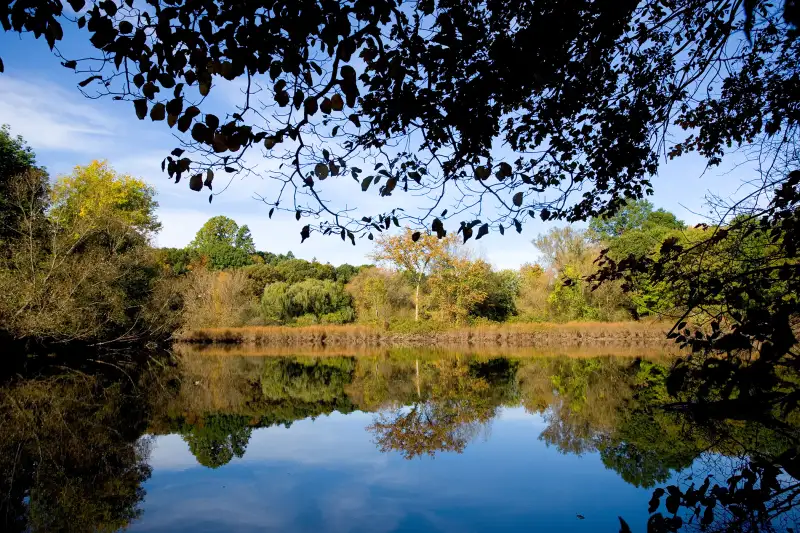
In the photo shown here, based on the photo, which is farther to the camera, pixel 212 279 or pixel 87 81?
pixel 212 279

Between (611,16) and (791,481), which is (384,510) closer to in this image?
(791,481)

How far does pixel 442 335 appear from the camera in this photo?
29.4 metres

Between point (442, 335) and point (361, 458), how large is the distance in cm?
2312

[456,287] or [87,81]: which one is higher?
[456,287]

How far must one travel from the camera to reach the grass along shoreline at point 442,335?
2723 centimetres

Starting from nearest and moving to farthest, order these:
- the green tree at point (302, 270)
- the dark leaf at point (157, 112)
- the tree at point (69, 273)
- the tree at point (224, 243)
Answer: the dark leaf at point (157, 112)
the tree at point (69, 273)
the green tree at point (302, 270)
the tree at point (224, 243)

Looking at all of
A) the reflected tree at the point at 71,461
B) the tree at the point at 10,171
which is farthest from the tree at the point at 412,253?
the reflected tree at the point at 71,461

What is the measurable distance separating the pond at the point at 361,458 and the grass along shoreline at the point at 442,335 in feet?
54.0

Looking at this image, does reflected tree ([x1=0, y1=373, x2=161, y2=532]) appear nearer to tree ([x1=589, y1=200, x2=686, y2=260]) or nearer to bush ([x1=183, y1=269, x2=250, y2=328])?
bush ([x1=183, y1=269, x2=250, y2=328])

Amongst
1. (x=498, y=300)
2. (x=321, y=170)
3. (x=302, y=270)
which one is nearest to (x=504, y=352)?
(x=498, y=300)

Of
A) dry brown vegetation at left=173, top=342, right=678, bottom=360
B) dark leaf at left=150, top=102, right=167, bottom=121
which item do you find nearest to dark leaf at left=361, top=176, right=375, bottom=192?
dark leaf at left=150, top=102, right=167, bottom=121

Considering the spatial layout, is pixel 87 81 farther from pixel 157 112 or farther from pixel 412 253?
pixel 412 253

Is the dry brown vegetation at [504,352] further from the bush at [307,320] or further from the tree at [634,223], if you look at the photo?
the tree at [634,223]

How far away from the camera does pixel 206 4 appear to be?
2.46 m
